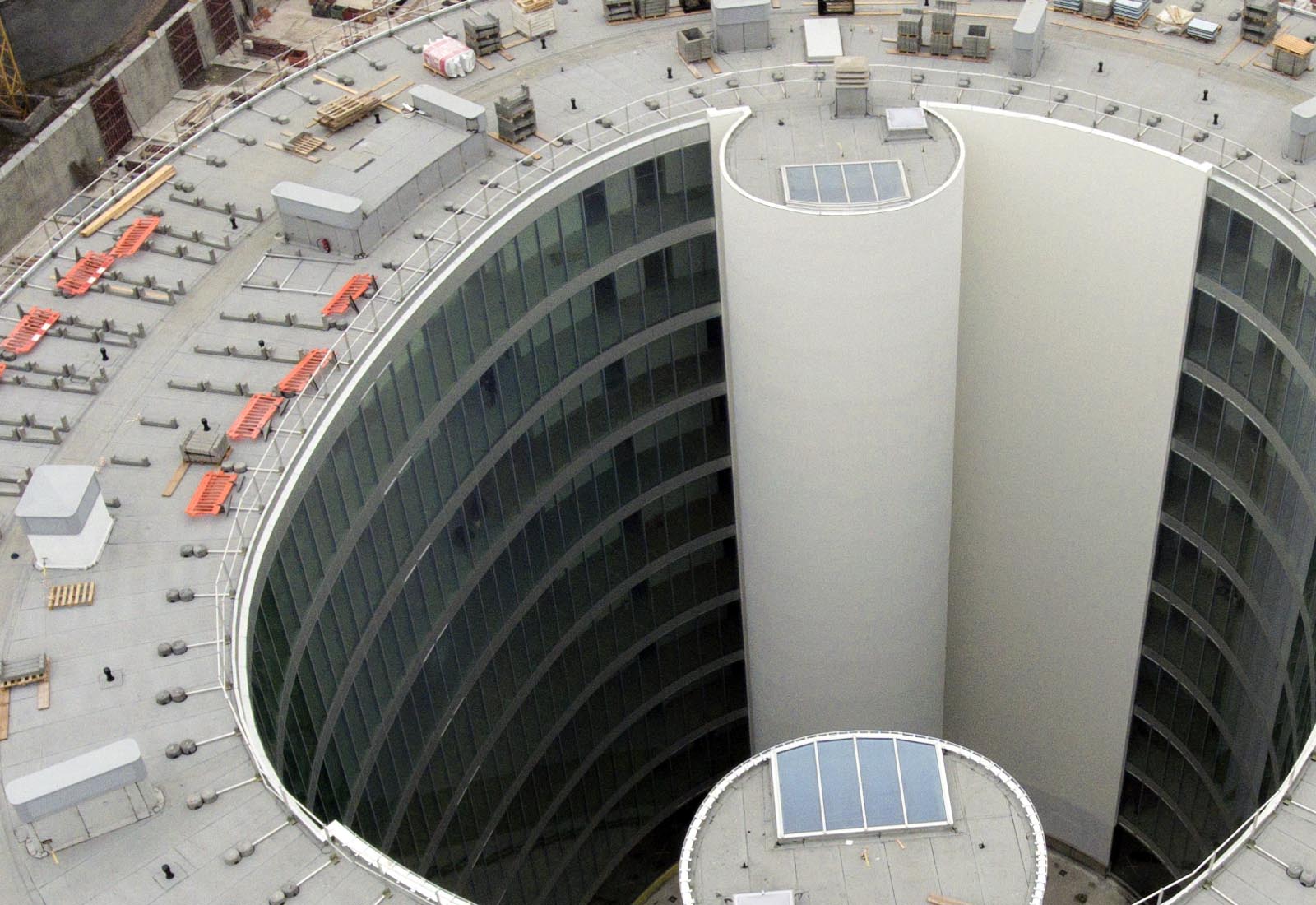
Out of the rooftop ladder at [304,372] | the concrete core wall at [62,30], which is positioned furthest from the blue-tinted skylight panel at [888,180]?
the concrete core wall at [62,30]

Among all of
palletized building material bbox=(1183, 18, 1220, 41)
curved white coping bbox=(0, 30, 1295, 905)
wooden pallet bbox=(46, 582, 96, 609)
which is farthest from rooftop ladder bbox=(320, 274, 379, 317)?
palletized building material bbox=(1183, 18, 1220, 41)

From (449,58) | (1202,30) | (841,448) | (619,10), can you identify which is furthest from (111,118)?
(1202,30)

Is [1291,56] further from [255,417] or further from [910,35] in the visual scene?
[255,417]

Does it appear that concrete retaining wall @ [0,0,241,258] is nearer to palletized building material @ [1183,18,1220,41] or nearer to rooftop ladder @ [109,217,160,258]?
rooftop ladder @ [109,217,160,258]

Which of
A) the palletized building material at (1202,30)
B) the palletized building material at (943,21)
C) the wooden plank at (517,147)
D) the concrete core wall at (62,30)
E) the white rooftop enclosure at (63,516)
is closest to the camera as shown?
the white rooftop enclosure at (63,516)

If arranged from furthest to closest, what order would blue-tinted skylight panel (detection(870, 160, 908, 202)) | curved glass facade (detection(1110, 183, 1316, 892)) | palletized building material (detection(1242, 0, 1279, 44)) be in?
palletized building material (detection(1242, 0, 1279, 44)), curved glass facade (detection(1110, 183, 1316, 892)), blue-tinted skylight panel (detection(870, 160, 908, 202))

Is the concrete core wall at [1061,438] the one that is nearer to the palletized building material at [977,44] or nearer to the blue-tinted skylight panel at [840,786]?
the palletized building material at [977,44]
